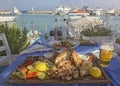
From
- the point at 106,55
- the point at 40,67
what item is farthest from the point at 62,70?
the point at 106,55

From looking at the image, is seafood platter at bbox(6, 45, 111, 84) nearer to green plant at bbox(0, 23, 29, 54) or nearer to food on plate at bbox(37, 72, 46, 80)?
food on plate at bbox(37, 72, 46, 80)

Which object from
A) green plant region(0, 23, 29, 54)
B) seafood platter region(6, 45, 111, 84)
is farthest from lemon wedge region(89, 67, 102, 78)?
green plant region(0, 23, 29, 54)

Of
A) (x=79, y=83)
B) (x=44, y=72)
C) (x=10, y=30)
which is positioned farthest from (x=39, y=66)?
(x=10, y=30)

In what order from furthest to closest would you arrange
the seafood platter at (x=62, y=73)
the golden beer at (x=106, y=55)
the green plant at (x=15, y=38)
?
the green plant at (x=15, y=38) → the golden beer at (x=106, y=55) → the seafood platter at (x=62, y=73)

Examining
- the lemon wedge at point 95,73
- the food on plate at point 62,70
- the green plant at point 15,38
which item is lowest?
the green plant at point 15,38

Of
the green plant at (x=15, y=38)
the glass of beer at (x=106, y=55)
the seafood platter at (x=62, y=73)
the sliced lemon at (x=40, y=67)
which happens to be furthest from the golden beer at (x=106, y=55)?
the green plant at (x=15, y=38)

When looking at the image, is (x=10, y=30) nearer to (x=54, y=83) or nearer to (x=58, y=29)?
(x=58, y=29)

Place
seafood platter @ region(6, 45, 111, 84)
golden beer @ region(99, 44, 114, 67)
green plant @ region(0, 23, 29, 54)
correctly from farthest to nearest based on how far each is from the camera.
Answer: green plant @ region(0, 23, 29, 54) < golden beer @ region(99, 44, 114, 67) < seafood platter @ region(6, 45, 111, 84)

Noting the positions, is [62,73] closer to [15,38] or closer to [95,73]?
[95,73]

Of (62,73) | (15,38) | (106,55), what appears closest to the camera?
(62,73)

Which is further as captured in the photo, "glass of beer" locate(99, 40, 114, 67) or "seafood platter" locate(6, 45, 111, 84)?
"glass of beer" locate(99, 40, 114, 67)

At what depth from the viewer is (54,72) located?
1.29 metres

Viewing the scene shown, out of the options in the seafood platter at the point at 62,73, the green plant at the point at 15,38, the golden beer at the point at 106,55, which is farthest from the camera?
the green plant at the point at 15,38

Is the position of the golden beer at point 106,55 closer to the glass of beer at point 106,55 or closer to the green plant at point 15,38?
the glass of beer at point 106,55
